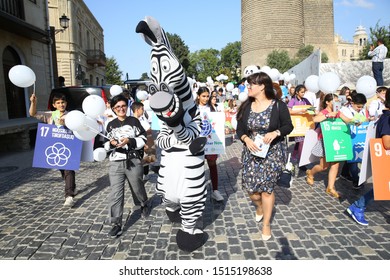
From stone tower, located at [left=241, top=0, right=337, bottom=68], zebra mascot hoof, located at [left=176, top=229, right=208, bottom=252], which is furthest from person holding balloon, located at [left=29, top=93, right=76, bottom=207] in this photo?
stone tower, located at [left=241, top=0, right=337, bottom=68]

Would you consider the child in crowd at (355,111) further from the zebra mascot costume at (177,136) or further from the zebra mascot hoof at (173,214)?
the zebra mascot hoof at (173,214)

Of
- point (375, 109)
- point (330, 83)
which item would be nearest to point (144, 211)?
point (330, 83)

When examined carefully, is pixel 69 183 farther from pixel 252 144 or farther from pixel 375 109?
pixel 375 109

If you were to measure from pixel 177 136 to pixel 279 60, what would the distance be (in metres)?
38.9

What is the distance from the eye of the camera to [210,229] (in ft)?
12.3

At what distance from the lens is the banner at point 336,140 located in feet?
15.2

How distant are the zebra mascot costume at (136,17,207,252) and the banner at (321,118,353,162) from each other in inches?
102

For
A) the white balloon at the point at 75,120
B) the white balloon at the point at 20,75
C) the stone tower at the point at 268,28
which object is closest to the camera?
the white balloon at the point at 75,120

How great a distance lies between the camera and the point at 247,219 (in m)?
4.02

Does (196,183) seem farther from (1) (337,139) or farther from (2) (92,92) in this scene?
(2) (92,92)

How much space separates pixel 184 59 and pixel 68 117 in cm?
5162

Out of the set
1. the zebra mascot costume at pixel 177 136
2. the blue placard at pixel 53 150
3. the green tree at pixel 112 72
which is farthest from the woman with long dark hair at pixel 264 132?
the green tree at pixel 112 72

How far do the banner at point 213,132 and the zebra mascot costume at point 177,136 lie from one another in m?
1.43
